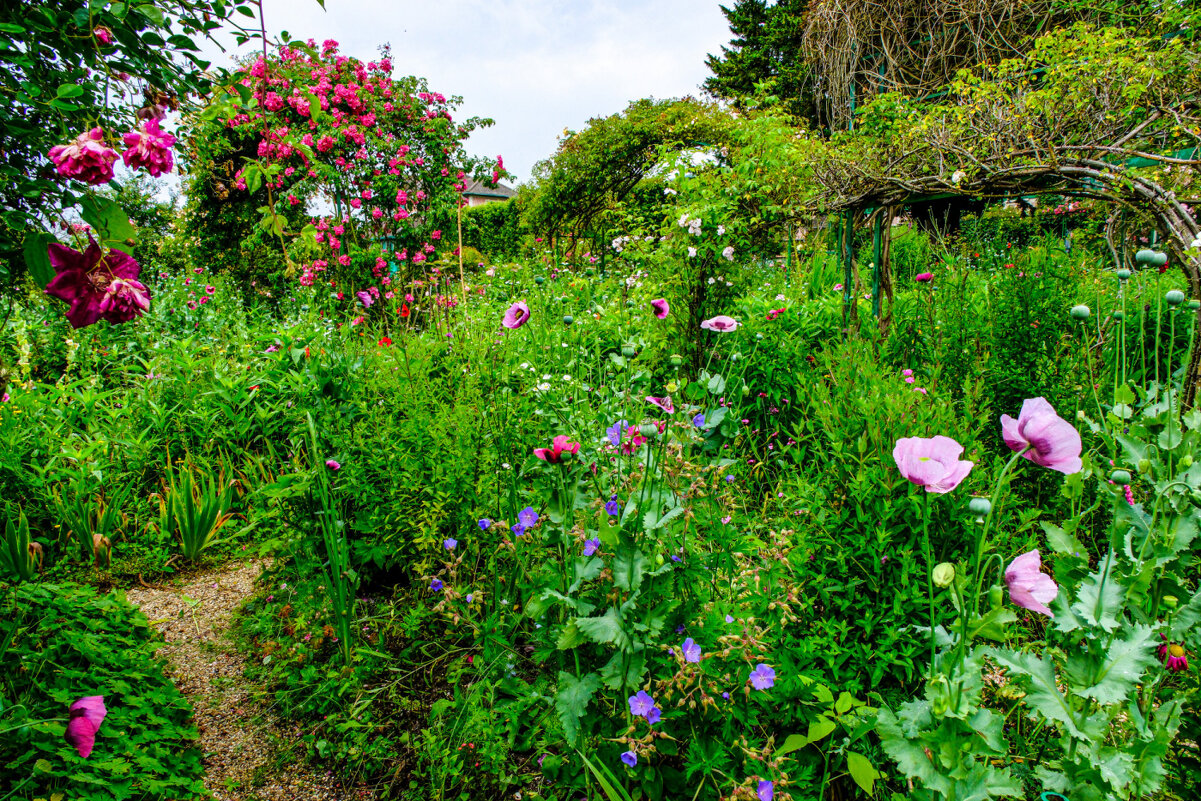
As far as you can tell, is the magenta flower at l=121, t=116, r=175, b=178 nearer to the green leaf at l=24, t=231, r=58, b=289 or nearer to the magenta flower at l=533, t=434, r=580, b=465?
the green leaf at l=24, t=231, r=58, b=289

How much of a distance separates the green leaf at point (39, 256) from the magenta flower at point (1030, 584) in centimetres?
149

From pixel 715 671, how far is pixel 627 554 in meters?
0.31

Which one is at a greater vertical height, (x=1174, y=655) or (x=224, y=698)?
(x=1174, y=655)

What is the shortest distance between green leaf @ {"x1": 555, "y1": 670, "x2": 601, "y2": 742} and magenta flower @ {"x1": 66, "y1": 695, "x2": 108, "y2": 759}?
908 millimetres

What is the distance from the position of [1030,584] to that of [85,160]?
5.06 feet

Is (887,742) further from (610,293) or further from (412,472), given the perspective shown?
(610,293)

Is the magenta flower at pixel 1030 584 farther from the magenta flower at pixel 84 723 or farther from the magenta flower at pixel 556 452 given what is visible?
the magenta flower at pixel 84 723

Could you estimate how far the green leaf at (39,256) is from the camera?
2.68 ft

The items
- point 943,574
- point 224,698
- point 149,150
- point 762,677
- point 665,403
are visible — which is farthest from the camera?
point 224,698

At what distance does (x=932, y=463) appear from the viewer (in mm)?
859

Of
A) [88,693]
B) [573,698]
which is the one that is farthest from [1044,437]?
[88,693]

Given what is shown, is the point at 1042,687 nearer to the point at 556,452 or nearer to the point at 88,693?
the point at 556,452

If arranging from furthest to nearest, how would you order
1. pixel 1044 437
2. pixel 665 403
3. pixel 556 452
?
pixel 665 403
pixel 556 452
pixel 1044 437

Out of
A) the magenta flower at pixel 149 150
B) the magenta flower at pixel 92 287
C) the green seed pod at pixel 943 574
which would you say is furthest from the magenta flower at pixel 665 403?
the magenta flower at pixel 149 150
